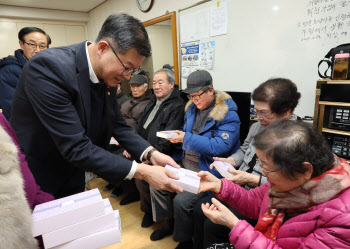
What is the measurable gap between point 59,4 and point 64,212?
5290 mm

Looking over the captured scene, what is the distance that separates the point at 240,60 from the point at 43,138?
2131 mm

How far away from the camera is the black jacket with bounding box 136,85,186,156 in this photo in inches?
89.8

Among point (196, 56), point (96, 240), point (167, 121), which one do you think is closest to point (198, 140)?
point (167, 121)

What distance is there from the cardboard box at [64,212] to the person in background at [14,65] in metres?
2.02

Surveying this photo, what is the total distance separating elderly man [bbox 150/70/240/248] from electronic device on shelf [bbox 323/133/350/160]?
0.70 metres

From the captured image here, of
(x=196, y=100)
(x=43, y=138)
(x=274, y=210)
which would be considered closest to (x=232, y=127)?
(x=196, y=100)

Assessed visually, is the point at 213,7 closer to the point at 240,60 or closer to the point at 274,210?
the point at 240,60

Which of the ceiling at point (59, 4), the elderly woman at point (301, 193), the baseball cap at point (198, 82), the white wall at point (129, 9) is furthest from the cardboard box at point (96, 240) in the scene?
the ceiling at point (59, 4)

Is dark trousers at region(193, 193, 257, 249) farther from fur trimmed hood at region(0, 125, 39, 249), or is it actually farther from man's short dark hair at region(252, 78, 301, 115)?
fur trimmed hood at region(0, 125, 39, 249)

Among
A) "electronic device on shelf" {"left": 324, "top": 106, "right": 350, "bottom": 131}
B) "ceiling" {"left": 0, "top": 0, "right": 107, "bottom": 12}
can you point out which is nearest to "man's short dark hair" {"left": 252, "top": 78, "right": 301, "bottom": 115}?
"electronic device on shelf" {"left": 324, "top": 106, "right": 350, "bottom": 131}

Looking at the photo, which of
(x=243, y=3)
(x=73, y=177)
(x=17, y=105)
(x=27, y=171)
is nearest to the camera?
(x=27, y=171)

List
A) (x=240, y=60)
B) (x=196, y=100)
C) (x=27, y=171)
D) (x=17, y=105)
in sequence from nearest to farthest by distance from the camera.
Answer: (x=27, y=171), (x=17, y=105), (x=196, y=100), (x=240, y=60)

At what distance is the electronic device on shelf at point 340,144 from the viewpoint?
4.93 ft

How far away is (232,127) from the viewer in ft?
6.17
